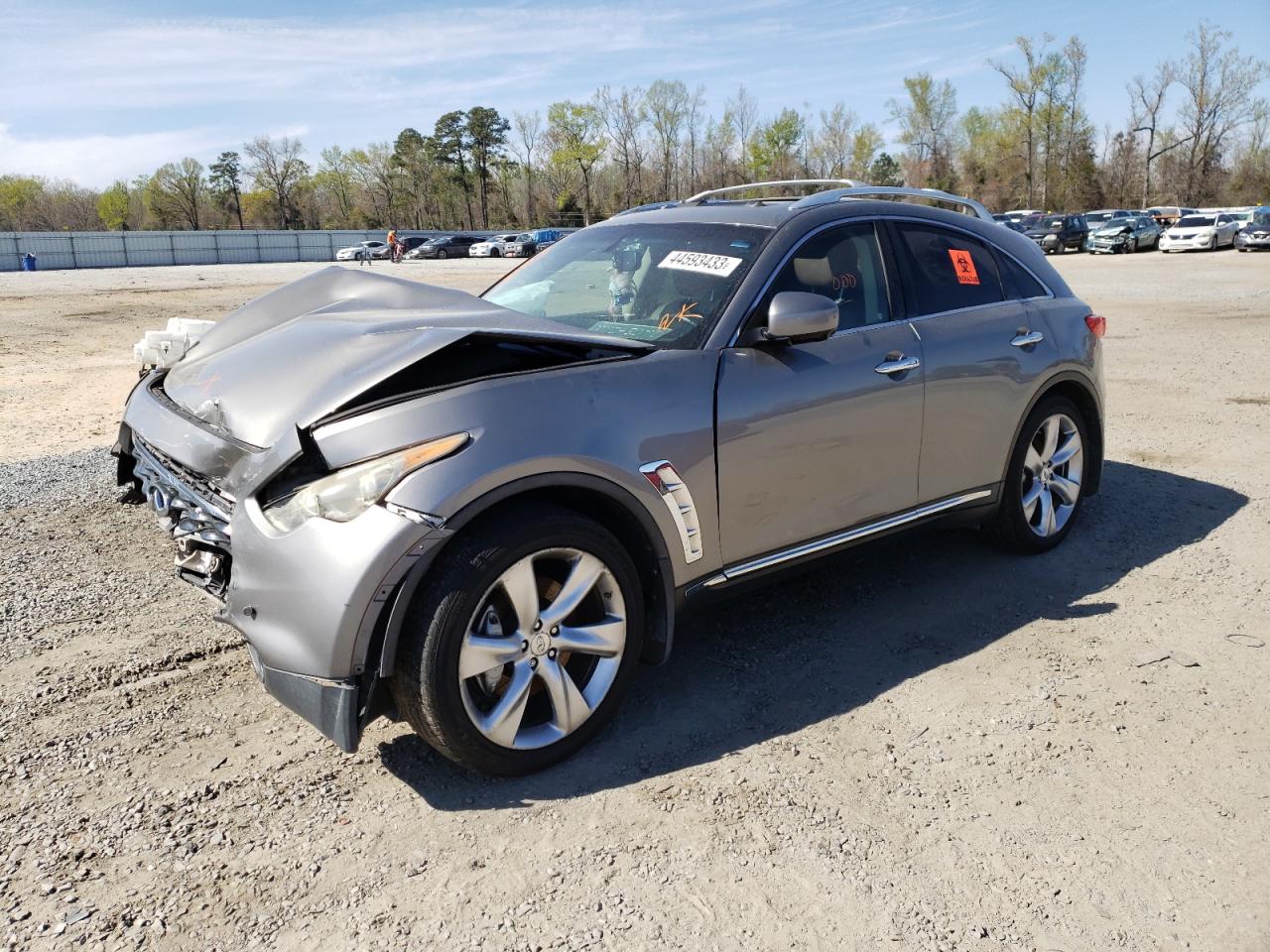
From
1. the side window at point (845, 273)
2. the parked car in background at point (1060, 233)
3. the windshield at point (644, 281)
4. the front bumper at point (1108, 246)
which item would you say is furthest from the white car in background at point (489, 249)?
the side window at point (845, 273)

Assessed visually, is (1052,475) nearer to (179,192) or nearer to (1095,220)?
(1095,220)

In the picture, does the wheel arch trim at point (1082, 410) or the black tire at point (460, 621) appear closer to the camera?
the black tire at point (460, 621)

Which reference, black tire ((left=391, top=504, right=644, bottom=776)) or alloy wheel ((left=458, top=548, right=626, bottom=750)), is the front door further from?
black tire ((left=391, top=504, right=644, bottom=776))

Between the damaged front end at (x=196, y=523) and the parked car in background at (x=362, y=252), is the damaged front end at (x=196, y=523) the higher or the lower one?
the lower one

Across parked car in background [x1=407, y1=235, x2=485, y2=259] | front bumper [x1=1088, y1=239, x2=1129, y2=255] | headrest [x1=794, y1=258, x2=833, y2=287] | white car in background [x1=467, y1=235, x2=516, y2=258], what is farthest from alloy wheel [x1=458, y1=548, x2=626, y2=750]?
parked car in background [x1=407, y1=235, x2=485, y2=259]

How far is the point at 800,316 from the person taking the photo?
3.49m

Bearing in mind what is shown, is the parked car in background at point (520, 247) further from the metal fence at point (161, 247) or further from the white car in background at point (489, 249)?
the metal fence at point (161, 247)

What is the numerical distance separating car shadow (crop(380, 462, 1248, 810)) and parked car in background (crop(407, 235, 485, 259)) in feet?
198

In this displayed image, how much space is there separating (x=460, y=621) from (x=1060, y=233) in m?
46.0

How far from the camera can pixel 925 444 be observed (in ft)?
13.8

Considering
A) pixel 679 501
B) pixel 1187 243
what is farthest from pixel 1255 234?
pixel 679 501

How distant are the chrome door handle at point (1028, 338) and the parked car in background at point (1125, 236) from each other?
138 ft

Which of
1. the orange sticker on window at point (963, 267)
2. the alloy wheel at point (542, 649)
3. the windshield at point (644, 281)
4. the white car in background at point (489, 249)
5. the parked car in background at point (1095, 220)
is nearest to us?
the alloy wheel at point (542, 649)

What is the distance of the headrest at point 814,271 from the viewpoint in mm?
3877
